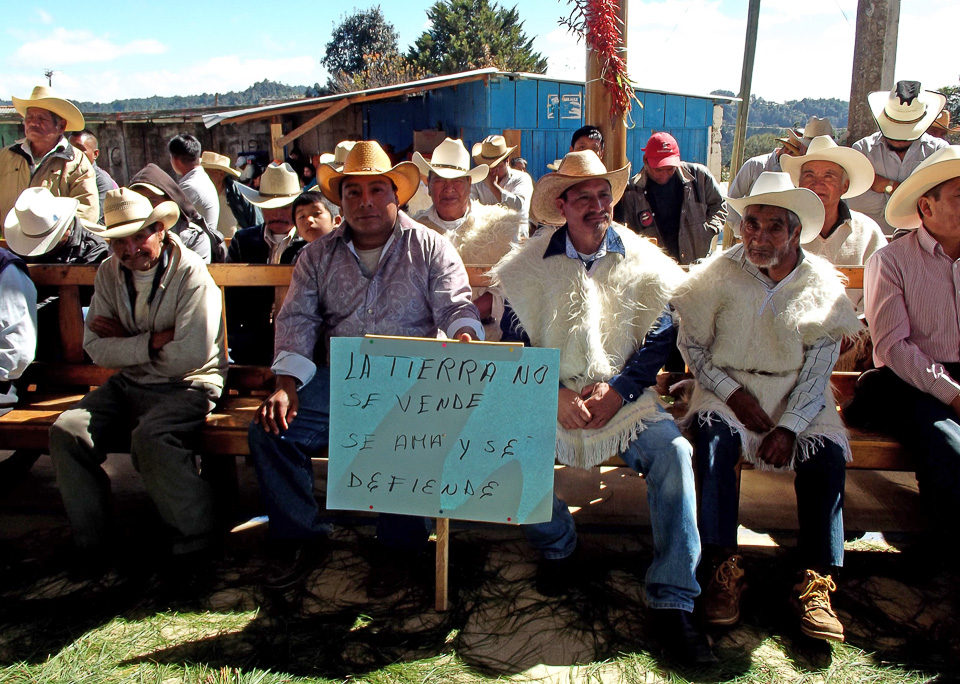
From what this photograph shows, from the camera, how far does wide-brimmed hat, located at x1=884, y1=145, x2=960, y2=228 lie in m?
3.06

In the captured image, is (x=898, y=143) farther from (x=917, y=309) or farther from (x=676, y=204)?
(x=917, y=309)

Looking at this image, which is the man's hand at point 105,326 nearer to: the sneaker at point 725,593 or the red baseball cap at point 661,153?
the sneaker at point 725,593

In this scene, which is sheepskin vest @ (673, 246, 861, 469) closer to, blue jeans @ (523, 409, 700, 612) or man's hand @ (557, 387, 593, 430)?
blue jeans @ (523, 409, 700, 612)

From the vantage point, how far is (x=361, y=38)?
58.3 meters

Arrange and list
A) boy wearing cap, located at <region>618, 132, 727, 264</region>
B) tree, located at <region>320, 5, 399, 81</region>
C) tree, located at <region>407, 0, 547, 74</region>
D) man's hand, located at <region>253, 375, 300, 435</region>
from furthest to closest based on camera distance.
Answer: tree, located at <region>320, 5, 399, 81</region>
tree, located at <region>407, 0, 547, 74</region>
boy wearing cap, located at <region>618, 132, 727, 264</region>
man's hand, located at <region>253, 375, 300, 435</region>

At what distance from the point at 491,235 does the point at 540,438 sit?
7.97 ft

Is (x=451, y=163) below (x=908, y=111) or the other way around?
below

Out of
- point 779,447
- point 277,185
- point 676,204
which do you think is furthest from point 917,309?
point 277,185

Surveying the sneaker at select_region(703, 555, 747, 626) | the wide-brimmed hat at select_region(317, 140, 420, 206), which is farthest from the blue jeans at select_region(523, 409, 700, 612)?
the wide-brimmed hat at select_region(317, 140, 420, 206)

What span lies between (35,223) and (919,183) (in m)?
4.43

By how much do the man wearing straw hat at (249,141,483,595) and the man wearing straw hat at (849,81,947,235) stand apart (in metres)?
3.39

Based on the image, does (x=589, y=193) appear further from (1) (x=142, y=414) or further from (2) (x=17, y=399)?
(2) (x=17, y=399)

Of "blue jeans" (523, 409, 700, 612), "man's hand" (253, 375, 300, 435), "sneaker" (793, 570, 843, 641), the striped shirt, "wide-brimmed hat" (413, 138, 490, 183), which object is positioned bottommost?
"sneaker" (793, 570, 843, 641)

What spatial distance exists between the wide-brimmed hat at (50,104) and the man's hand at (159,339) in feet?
8.48
